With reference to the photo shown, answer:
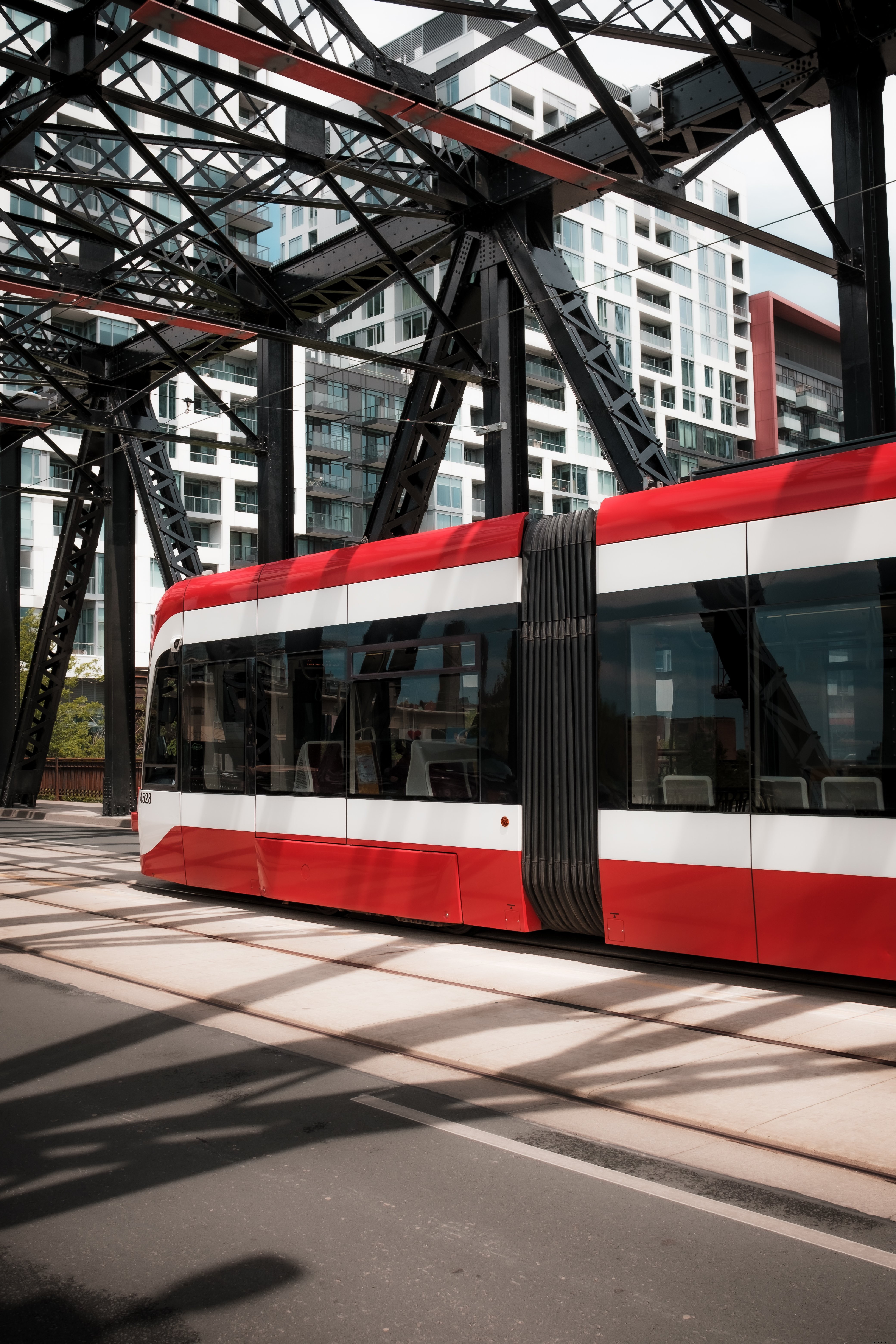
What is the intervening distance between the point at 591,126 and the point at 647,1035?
36.1 ft

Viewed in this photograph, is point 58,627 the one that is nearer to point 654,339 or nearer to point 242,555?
point 242,555

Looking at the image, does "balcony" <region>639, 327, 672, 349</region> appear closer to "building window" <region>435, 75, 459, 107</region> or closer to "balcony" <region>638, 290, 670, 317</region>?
"balcony" <region>638, 290, 670, 317</region>

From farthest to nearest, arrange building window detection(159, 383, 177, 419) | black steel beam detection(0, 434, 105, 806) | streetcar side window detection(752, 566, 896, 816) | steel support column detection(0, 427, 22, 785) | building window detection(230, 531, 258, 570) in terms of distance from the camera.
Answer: building window detection(230, 531, 258, 570) → building window detection(159, 383, 177, 419) → steel support column detection(0, 427, 22, 785) → black steel beam detection(0, 434, 105, 806) → streetcar side window detection(752, 566, 896, 816)

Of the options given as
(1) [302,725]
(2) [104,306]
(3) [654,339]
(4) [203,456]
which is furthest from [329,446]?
(1) [302,725]

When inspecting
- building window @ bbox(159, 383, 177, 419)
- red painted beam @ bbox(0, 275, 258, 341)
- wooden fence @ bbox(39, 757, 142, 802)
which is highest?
building window @ bbox(159, 383, 177, 419)

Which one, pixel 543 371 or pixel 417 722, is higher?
pixel 543 371

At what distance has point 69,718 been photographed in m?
41.6

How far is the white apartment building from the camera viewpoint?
61.3 m

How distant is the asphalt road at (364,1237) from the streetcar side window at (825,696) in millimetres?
3328

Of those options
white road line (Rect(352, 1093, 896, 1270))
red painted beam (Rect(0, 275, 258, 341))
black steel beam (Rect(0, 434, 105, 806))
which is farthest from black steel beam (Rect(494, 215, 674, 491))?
black steel beam (Rect(0, 434, 105, 806))

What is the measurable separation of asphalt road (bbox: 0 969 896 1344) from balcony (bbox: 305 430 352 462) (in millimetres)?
65029

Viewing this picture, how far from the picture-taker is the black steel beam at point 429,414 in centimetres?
1560

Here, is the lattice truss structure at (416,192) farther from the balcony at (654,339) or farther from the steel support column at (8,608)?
the balcony at (654,339)

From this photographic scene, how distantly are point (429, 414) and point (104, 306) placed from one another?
5485 millimetres
